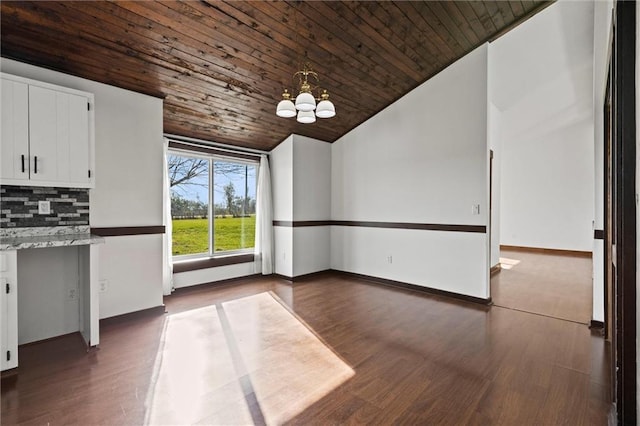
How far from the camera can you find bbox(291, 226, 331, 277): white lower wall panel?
5387 mm

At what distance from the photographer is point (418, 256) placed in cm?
471

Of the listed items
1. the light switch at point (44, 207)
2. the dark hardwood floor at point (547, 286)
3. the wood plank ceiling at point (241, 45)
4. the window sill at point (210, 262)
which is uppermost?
the wood plank ceiling at point (241, 45)

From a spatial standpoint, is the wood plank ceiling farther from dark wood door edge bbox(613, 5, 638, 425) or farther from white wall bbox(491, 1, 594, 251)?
dark wood door edge bbox(613, 5, 638, 425)

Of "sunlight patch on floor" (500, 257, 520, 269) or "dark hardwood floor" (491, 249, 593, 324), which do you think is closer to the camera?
"dark hardwood floor" (491, 249, 593, 324)

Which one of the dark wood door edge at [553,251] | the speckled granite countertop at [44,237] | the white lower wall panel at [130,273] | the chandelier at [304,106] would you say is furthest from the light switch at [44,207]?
the dark wood door edge at [553,251]

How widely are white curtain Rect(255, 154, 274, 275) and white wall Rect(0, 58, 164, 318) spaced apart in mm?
2011

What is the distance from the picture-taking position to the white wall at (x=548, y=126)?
158 inches

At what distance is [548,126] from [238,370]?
29.4 ft

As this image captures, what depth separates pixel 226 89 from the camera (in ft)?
12.2

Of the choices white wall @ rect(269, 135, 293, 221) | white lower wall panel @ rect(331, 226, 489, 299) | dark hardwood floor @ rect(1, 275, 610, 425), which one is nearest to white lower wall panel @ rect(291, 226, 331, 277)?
white lower wall panel @ rect(331, 226, 489, 299)

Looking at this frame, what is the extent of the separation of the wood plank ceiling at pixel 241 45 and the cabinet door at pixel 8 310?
5.90ft

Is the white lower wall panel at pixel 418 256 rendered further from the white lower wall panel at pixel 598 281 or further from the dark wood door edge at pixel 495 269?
the dark wood door edge at pixel 495 269

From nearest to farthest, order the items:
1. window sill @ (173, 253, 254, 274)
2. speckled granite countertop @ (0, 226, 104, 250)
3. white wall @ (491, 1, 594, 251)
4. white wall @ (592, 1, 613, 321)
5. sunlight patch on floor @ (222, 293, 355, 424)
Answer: sunlight patch on floor @ (222, 293, 355, 424)
speckled granite countertop @ (0, 226, 104, 250)
white wall @ (592, 1, 613, 321)
white wall @ (491, 1, 594, 251)
window sill @ (173, 253, 254, 274)

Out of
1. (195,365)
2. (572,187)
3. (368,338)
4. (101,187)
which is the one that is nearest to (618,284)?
(368,338)
